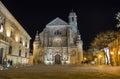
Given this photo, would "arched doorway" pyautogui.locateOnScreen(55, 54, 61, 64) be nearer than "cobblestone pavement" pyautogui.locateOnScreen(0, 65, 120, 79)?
No

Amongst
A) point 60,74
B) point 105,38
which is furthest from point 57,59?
point 60,74

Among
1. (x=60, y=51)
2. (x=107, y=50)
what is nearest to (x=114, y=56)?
(x=107, y=50)

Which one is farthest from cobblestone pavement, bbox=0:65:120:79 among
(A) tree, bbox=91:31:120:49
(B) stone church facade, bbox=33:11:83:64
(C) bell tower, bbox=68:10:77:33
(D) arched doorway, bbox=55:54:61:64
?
(C) bell tower, bbox=68:10:77:33

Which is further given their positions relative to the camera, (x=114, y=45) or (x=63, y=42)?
(x=63, y=42)

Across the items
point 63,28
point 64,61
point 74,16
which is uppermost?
point 74,16

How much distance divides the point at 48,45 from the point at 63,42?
5369mm

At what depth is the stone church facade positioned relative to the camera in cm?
5575

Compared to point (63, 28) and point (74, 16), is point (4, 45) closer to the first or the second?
point (63, 28)

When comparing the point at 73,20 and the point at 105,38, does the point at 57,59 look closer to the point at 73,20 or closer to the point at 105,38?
the point at 73,20

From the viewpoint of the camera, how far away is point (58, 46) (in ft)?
189

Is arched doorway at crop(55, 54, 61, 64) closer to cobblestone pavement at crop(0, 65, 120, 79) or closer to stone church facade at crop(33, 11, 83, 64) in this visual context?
stone church facade at crop(33, 11, 83, 64)

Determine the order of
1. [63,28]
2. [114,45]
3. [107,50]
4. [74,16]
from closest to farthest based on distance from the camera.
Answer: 1. [114,45]
2. [107,50]
3. [63,28]
4. [74,16]

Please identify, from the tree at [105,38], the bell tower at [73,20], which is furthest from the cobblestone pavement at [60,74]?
the bell tower at [73,20]

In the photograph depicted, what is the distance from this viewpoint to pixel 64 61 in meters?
55.3
